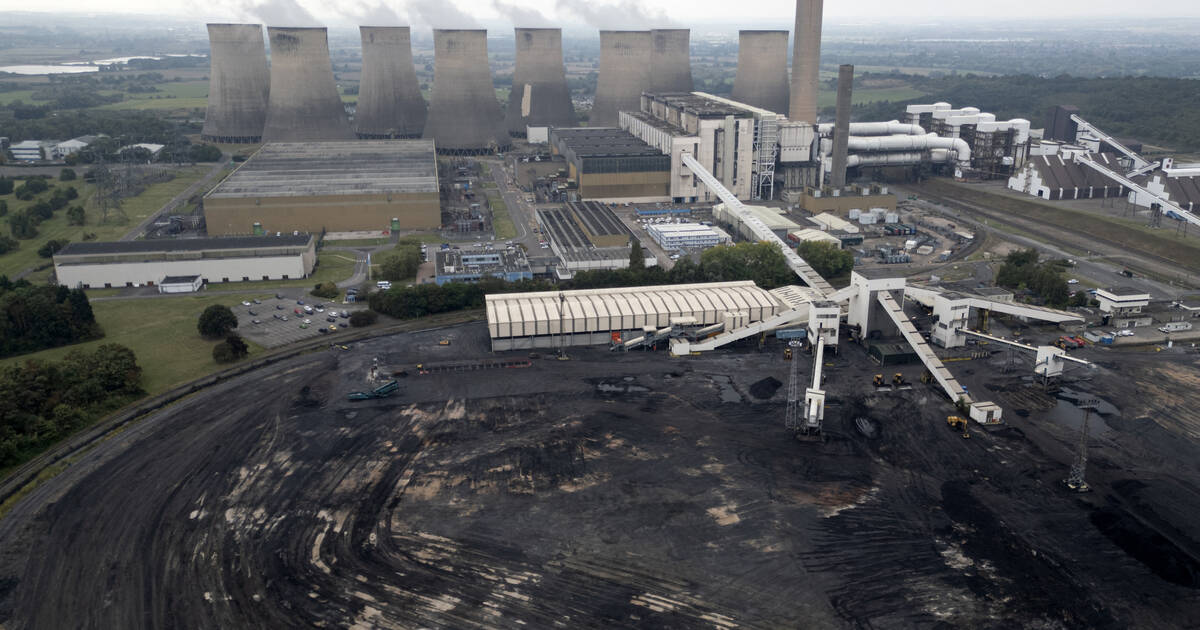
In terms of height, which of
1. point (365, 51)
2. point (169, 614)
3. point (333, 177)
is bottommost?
point (169, 614)

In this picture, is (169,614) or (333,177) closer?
(169,614)

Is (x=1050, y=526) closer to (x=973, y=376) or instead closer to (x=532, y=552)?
(x=973, y=376)

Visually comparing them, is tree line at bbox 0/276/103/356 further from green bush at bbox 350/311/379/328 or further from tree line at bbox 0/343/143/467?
green bush at bbox 350/311/379/328

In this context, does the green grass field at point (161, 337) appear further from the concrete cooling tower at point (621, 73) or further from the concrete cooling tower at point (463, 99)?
the concrete cooling tower at point (621, 73)

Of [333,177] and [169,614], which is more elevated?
[333,177]

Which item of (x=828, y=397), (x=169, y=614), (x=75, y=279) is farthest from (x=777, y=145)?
(x=169, y=614)

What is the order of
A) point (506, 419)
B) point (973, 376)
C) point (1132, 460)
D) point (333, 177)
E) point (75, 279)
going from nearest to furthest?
point (1132, 460)
point (506, 419)
point (973, 376)
point (75, 279)
point (333, 177)

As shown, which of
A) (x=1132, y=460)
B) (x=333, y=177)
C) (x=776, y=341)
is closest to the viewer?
(x=1132, y=460)

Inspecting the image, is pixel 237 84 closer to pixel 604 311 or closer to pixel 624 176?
pixel 624 176
